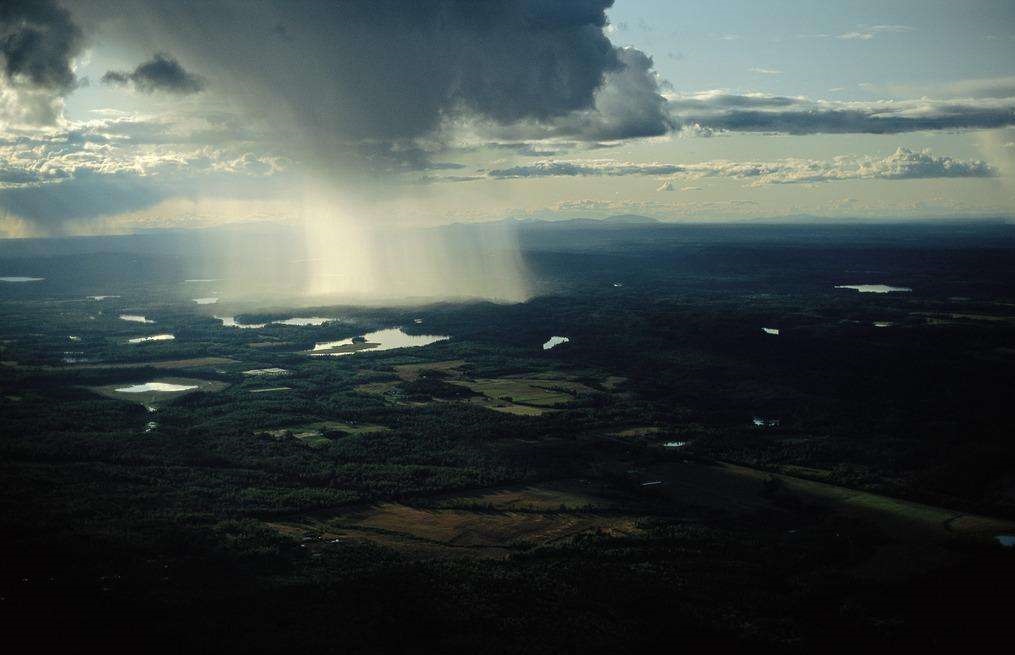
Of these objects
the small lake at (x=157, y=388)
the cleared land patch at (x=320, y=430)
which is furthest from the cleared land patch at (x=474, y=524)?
the small lake at (x=157, y=388)

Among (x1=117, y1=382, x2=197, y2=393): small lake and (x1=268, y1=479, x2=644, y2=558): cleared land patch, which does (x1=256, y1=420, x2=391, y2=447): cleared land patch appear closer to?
(x1=268, y1=479, x2=644, y2=558): cleared land patch

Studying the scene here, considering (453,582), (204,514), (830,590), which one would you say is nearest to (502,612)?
(453,582)

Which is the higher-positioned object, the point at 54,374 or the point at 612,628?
the point at 54,374

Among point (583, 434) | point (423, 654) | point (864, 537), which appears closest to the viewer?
point (423, 654)

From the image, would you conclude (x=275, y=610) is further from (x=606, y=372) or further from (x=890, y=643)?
(x=606, y=372)

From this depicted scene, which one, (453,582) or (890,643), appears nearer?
(890,643)

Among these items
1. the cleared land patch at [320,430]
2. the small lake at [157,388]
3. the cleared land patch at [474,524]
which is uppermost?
the small lake at [157,388]

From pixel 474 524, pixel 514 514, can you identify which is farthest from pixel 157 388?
pixel 514 514

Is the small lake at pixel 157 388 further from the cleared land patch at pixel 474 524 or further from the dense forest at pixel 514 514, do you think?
the cleared land patch at pixel 474 524

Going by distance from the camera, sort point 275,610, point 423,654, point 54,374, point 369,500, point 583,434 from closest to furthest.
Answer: point 423,654
point 275,610
point 369,500
point 583,434
point 54,374
